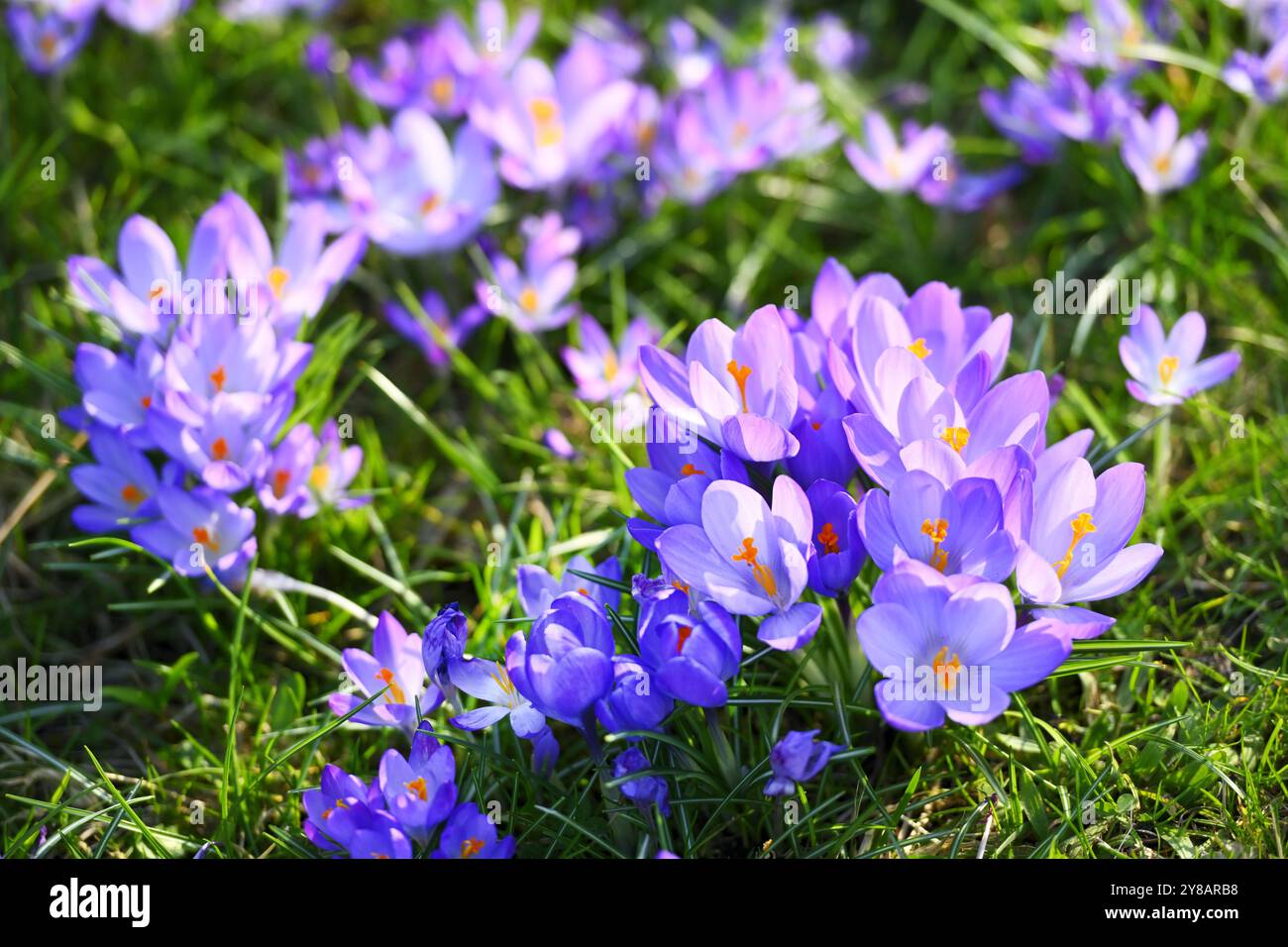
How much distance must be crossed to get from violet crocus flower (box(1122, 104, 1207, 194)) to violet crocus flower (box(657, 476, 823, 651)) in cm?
147

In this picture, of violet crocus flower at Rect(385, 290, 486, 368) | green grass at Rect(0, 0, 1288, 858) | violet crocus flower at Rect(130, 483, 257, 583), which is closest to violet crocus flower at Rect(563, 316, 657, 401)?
green grass at Rect(0, 0, 1288, 858)

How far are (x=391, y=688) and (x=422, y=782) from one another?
18 centimetres

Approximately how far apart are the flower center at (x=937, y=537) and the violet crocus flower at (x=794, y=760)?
0.91 ft

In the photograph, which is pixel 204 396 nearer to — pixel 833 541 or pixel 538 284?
pixel 538 284

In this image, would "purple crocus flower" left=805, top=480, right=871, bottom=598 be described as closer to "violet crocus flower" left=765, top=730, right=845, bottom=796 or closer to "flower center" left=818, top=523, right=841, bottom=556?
"flower center" left=818, top=523, right=841, bottom=556

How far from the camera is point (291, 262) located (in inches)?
90.4

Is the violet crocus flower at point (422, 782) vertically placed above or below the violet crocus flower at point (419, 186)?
below

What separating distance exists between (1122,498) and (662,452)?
2.09ft

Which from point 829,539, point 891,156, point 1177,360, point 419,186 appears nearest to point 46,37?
point 419,186

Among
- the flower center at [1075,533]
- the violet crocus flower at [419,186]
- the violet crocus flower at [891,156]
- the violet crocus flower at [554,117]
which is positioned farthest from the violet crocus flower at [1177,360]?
the violet crocus flower at [419,186]

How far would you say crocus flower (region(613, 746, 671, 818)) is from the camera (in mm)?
1646

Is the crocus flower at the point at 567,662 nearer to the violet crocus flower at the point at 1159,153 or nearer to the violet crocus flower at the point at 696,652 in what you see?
the violet crocus flower at the point at 696,652

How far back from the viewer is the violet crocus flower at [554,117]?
271cm

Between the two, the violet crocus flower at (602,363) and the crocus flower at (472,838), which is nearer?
the crocus flower at (472,838)
